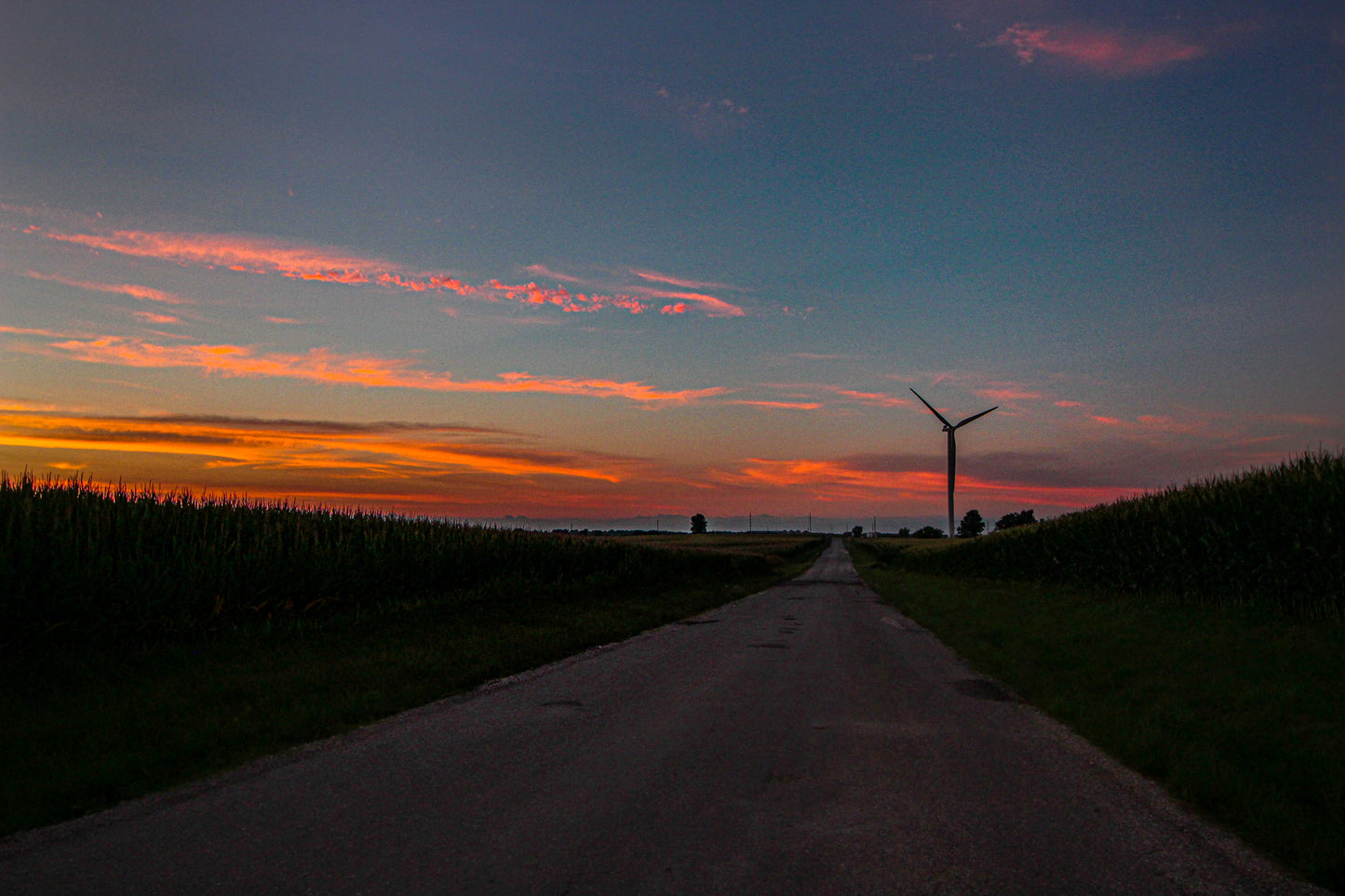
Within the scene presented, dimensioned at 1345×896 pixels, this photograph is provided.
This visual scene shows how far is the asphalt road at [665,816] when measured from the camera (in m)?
4.60

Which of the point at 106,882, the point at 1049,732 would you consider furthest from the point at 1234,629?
the point at 106,882

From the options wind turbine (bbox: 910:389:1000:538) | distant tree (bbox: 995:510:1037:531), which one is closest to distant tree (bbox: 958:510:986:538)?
distant tree (bbox: 995:510:1037:531)

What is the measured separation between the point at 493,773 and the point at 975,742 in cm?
464

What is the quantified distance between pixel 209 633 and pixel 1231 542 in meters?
18.9

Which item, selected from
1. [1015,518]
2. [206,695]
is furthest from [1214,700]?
[1015,518]

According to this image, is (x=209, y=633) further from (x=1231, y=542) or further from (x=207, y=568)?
(x=1231, y=542)

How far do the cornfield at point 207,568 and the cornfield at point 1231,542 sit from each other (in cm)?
1561

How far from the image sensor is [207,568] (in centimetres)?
1347

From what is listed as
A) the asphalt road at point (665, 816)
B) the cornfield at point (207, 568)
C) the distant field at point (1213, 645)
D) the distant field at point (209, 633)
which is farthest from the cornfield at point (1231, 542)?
the cornfield at point (207, 568)

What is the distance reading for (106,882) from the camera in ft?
14.8

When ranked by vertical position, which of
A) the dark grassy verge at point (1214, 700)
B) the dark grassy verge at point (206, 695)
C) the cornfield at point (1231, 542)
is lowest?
the dark grassy verge at point (206, 695)

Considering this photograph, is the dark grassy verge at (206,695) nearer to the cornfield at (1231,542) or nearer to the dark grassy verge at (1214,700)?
the dark grassy verge at (1214,700)

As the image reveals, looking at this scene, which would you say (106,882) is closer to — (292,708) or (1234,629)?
(292,708)

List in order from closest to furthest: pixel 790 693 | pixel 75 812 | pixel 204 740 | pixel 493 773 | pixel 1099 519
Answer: pixel 75 812, pixel 493 773, pixel 204 740, pixel 790 693, pixel 1099 519
